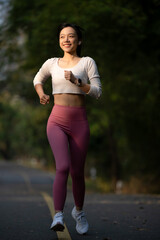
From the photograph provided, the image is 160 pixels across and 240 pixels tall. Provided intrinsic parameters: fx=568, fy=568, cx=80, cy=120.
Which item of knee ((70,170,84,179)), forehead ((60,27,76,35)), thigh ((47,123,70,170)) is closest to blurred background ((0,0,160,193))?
forehead ((60,27,76,35))

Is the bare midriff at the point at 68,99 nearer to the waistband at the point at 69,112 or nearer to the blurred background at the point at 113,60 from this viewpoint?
the waistband at the point at 69,112

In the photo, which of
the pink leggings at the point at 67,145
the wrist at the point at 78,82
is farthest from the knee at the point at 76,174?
the wrist at the point at 78,82

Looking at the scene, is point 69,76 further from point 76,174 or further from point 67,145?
point 76,174

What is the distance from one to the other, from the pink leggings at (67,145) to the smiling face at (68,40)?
0.62 meters

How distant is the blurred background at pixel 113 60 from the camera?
14727 millimetres

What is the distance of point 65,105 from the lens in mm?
5691

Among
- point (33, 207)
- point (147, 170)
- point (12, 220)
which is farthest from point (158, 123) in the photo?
point (12, 220)

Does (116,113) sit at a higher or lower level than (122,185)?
higher

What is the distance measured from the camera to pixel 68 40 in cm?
583

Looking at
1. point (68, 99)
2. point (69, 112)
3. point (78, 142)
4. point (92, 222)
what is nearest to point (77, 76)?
point (68, 99)

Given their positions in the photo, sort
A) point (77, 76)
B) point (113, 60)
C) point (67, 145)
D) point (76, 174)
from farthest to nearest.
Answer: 1. point (113, 60)
2. point (76, 174)
3. point (77, 76)
4. point (67, 145)

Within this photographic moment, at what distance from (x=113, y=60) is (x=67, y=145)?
41.3 feet

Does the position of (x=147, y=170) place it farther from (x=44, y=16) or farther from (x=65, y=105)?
(x=65, y=105)

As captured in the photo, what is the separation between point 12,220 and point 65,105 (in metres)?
2.08
